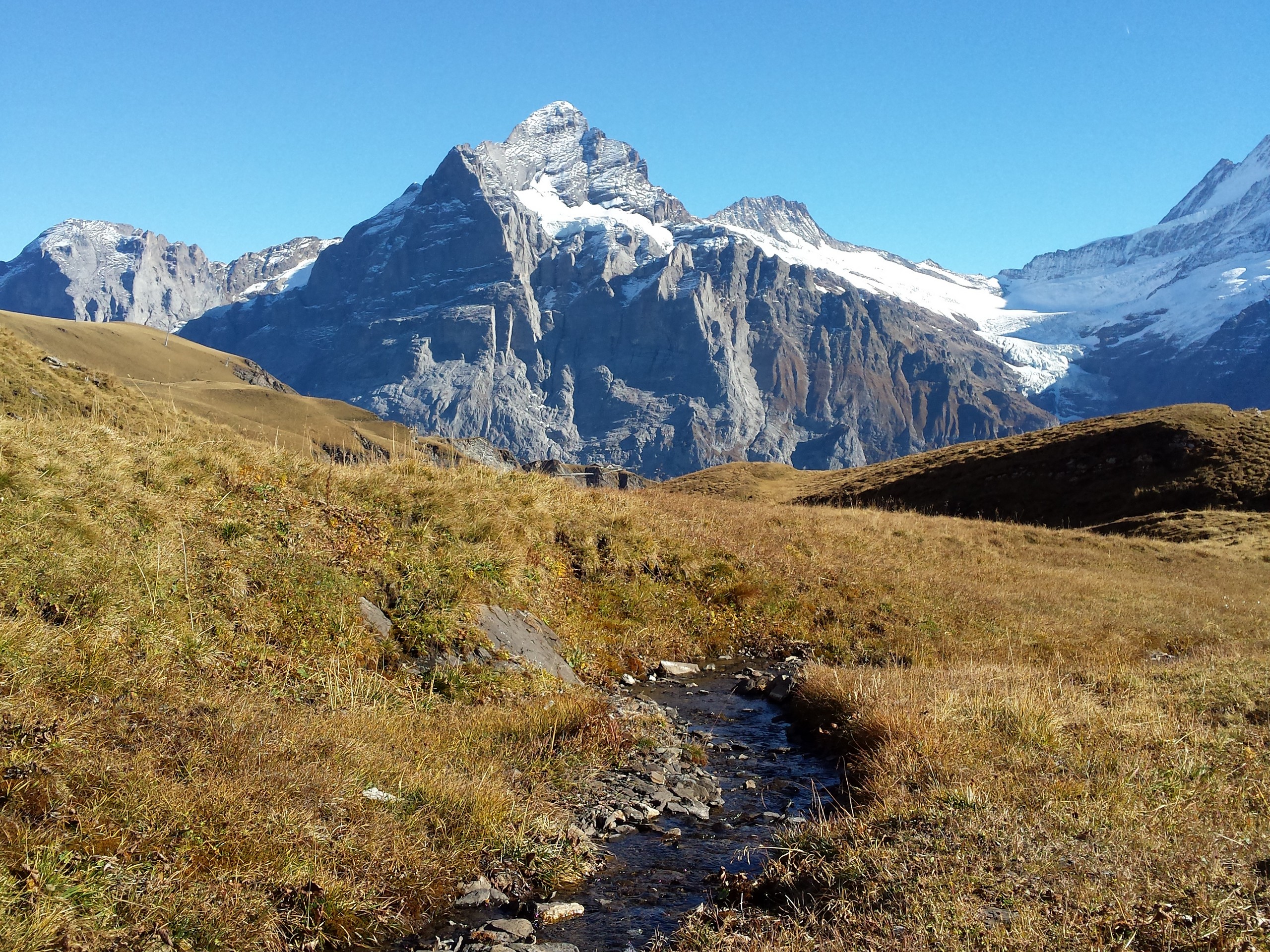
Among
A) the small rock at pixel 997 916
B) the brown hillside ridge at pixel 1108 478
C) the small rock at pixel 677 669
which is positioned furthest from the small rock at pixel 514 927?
the brown hillside ridge at pixel 1108 478

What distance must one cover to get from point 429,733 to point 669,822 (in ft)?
9.80

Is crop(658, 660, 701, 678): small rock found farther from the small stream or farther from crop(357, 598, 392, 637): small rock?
crop(357, 598, 392, 637): small rock

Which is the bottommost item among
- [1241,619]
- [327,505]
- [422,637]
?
[1241,619]

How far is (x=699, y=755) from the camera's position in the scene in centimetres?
1071

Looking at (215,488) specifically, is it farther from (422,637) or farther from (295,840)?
(295,840)

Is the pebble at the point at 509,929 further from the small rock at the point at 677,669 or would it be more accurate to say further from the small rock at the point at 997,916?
the small rock at the point at 677,669

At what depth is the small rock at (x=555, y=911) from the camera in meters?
6.67

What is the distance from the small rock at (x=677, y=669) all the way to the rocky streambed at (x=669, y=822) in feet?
4.79

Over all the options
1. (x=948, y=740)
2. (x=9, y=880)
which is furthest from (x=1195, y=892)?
(x=9, y=880)

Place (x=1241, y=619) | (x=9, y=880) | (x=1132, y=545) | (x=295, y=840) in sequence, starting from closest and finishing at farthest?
(x=9, y=880)
(x=295, y=840)
(x=1241, y=619)
(x=1132, y=545)

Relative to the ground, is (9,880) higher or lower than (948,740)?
higher

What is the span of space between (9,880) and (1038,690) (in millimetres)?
11841

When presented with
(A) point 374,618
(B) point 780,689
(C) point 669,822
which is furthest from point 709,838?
(B) point 780,689

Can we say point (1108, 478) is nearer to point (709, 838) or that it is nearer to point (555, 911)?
point (709, 838)
